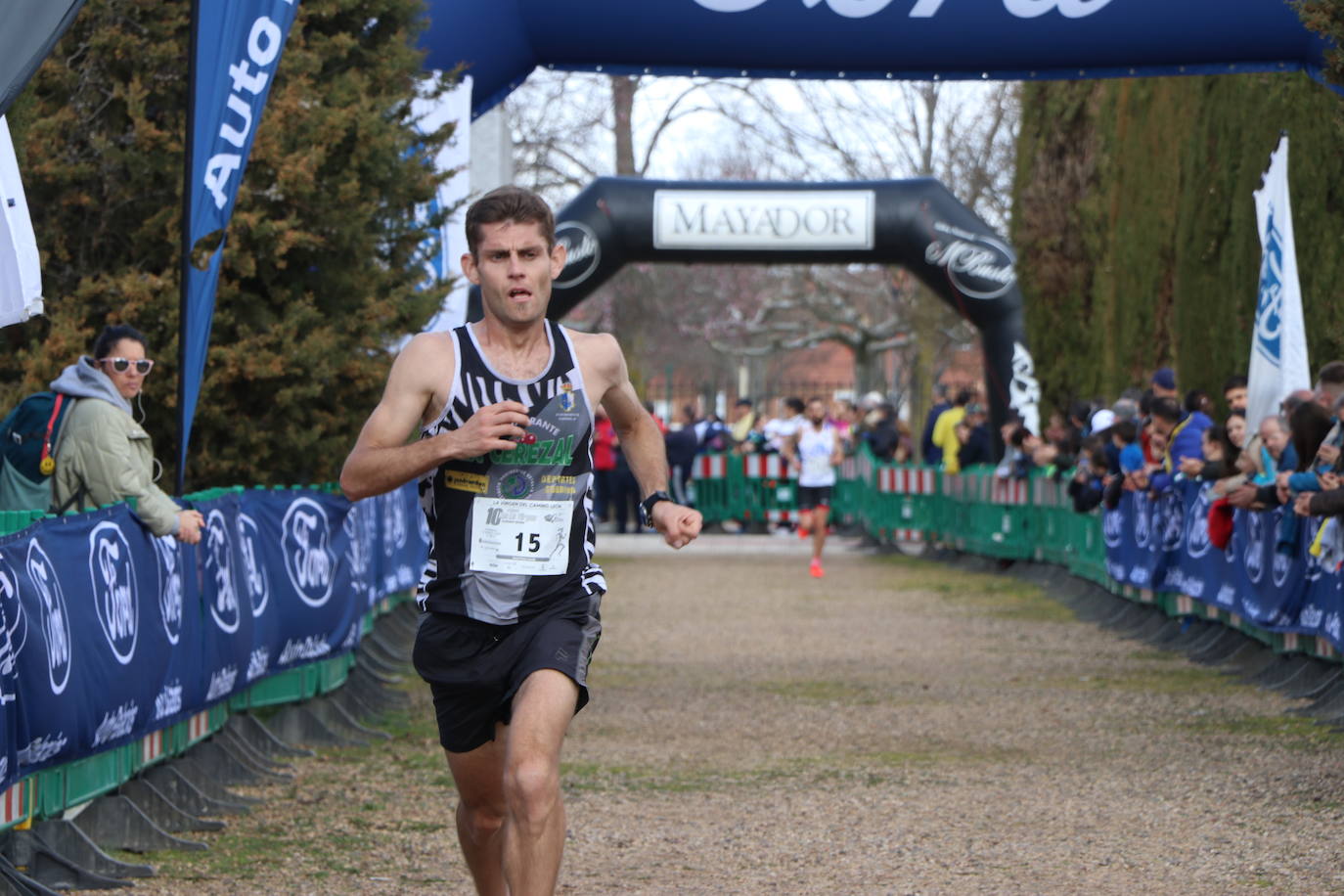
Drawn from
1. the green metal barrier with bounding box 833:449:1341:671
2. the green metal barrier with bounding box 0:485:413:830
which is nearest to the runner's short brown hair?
the green metal barrier with bounding box 0:485:413:830

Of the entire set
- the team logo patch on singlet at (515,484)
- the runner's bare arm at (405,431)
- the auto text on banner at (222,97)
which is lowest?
the team logo patch on singlet at (515,484)

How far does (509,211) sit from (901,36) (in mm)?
7589

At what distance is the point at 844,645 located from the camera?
50.9 feet

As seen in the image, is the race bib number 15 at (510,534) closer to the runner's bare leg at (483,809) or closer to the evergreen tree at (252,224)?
the runner's bare leg at (483,809)

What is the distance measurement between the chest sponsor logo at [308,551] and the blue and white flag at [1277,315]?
5.43 metres

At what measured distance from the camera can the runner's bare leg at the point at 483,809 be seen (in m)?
5.45

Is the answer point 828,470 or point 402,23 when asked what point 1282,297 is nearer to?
point 402,23

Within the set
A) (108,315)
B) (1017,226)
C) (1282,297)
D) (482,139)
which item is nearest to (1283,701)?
(1282,297)

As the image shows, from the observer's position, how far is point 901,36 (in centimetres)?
1249

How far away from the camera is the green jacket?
8.21 m

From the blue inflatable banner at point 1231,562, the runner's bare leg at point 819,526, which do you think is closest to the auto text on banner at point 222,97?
the blue inflatable banner at point 1231,562

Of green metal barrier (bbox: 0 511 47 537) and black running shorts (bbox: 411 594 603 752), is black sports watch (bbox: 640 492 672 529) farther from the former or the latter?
green metal barrier (bbox: 0 511 47 537)

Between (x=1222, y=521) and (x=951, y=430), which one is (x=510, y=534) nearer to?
(x=1222, y=521)

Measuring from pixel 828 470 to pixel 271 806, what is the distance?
50.7 ft
